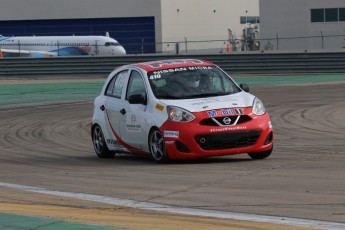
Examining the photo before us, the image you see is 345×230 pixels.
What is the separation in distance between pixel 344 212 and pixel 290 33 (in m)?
71.3

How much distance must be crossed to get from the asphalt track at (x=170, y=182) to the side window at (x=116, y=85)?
1.05 m

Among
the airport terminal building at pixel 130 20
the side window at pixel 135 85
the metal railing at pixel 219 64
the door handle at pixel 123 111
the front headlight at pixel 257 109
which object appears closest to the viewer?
the front headlight at pixel 257 109

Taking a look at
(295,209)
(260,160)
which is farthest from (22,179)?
(295,209)

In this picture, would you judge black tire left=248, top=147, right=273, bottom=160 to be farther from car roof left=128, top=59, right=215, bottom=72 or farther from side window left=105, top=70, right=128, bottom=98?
side window left=105, top=70, right=128, bottom=98

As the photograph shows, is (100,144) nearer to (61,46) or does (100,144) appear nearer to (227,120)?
(227,120)

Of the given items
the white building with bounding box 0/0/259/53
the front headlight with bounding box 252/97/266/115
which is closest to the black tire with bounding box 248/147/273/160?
the front headlight with bounding box 252/97/266/115

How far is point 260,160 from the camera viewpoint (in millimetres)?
13586

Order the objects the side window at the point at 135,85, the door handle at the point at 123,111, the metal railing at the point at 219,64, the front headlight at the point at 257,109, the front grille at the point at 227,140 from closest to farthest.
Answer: the front grille at the point at 227,140
the front headlight at the point at 257,109
the side window at the point at 135,85
the door handle at the point at 123,111
the metal railing at the point at 219,64

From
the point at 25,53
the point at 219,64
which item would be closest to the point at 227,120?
the point at 219,64

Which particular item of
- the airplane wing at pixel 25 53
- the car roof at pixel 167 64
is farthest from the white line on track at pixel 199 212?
the airplane wing at pixel 25 53

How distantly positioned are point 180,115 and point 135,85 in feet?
5.16

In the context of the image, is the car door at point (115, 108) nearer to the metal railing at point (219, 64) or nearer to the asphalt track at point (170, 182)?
the asphalt track at point (170, 182)

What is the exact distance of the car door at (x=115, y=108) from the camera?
582 inches

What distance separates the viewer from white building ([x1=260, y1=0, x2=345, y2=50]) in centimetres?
7612
